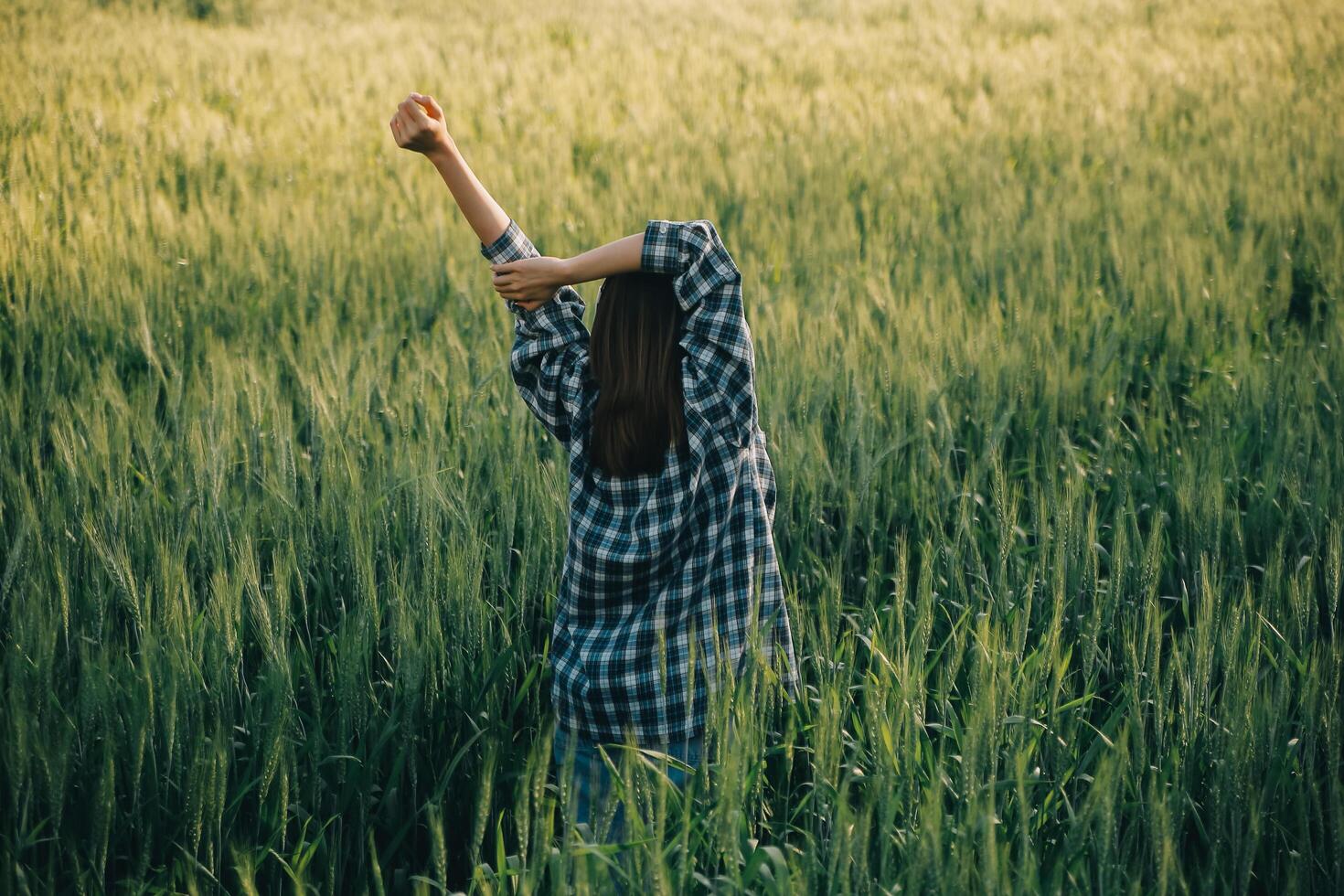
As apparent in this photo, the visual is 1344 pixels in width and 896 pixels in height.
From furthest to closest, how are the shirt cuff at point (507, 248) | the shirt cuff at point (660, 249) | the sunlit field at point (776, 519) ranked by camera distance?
the shirt cuff at point (507, 248) < the shirt cuff at point (660, 249) < the sunlit field at point (776, 519)

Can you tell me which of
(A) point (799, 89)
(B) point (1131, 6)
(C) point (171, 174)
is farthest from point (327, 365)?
(B) point (1131, 6)

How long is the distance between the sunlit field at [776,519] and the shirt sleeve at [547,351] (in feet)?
1.05

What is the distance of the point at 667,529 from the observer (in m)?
1.52

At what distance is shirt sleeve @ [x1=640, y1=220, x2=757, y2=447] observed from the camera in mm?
1472

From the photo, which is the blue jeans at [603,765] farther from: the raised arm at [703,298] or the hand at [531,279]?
the hand at [531,279]

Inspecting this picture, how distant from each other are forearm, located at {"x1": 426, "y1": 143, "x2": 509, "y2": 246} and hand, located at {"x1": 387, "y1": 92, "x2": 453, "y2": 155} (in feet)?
0.05

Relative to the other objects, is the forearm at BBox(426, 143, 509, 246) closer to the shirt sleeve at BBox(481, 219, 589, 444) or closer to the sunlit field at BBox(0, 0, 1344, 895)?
the shirt sleeve at BBox(481, 219, 589, 444)

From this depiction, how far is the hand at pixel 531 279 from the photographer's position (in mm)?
1507

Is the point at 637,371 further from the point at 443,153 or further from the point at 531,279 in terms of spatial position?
the point at 443,153

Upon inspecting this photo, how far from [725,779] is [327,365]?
6.66 feet

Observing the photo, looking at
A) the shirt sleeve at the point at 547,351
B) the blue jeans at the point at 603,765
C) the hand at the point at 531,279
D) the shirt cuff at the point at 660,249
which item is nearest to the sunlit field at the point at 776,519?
the blue jeans at the point at 603,765

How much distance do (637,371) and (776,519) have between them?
2.69 ft

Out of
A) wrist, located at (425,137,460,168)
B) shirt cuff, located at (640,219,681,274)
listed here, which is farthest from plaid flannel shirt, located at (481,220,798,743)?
wrist, located at (425,137,460,168)

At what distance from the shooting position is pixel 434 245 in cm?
412
